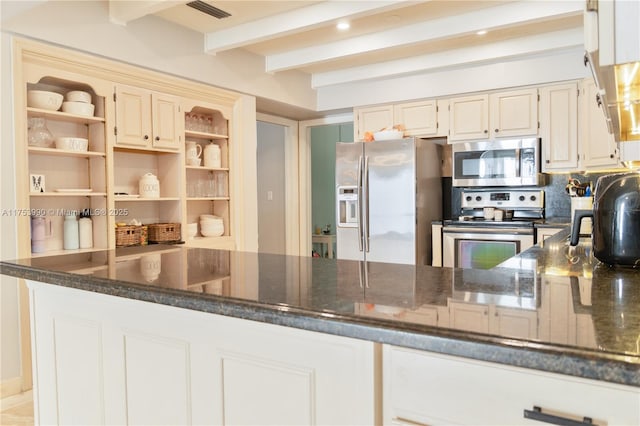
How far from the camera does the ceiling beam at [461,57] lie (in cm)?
397

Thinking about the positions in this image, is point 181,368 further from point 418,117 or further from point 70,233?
point 418,117

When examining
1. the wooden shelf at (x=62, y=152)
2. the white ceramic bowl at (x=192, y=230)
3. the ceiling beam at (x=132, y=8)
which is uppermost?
the ceiling beam at (x=132, y=8)

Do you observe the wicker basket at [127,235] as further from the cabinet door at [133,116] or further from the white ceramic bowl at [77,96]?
the white ceramic bowl at [77,96]

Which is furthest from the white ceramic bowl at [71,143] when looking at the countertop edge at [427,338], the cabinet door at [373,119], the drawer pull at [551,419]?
the drawer pull at [551,419]

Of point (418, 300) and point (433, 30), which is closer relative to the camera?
point (418, 300)

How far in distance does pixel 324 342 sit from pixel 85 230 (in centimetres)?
294

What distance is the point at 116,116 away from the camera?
3387 mm

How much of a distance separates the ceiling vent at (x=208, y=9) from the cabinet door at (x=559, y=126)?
113 inches

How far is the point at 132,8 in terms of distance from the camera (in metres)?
3.14

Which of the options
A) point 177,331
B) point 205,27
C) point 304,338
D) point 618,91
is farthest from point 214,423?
point 205,27

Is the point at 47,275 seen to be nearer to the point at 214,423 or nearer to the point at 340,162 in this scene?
the point at 214,423

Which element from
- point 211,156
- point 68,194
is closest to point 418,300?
point 68,194

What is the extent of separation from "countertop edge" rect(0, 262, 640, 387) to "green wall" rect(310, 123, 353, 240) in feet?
19.4

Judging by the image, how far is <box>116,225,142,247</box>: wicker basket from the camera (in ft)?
11.3
